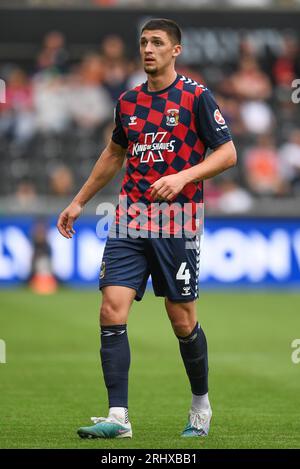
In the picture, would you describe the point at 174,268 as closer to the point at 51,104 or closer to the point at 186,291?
the point at 186,291

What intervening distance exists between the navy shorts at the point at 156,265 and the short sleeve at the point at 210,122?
629 mm

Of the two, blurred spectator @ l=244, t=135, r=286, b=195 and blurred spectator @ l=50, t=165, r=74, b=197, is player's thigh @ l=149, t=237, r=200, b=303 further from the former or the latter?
blurred spectator @ l=244, t=135, r=286, b=195

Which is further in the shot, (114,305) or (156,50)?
(156,50)

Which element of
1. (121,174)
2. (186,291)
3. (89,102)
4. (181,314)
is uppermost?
(89,102)

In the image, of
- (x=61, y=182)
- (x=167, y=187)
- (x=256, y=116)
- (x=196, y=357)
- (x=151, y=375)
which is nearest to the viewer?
(x=167, y=187)

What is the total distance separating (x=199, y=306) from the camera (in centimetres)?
1616

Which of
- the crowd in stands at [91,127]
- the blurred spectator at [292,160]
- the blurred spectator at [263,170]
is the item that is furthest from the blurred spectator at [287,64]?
the blurred spectator at [263,170]

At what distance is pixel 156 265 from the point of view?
23.2ft

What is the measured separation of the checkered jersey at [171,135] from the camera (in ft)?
23.0

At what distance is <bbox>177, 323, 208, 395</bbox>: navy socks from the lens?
715cm

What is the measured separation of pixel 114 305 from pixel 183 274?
0.47 m

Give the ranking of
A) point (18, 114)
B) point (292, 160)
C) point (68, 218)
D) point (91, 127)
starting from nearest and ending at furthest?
point (68, 218), point (18, 114), point (91, 127), point (292, 160)

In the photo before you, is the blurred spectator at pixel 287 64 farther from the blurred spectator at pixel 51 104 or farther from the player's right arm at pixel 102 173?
the player's right arm at pixel 102 173

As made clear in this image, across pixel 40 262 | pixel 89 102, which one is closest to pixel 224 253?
pixel 40 262
